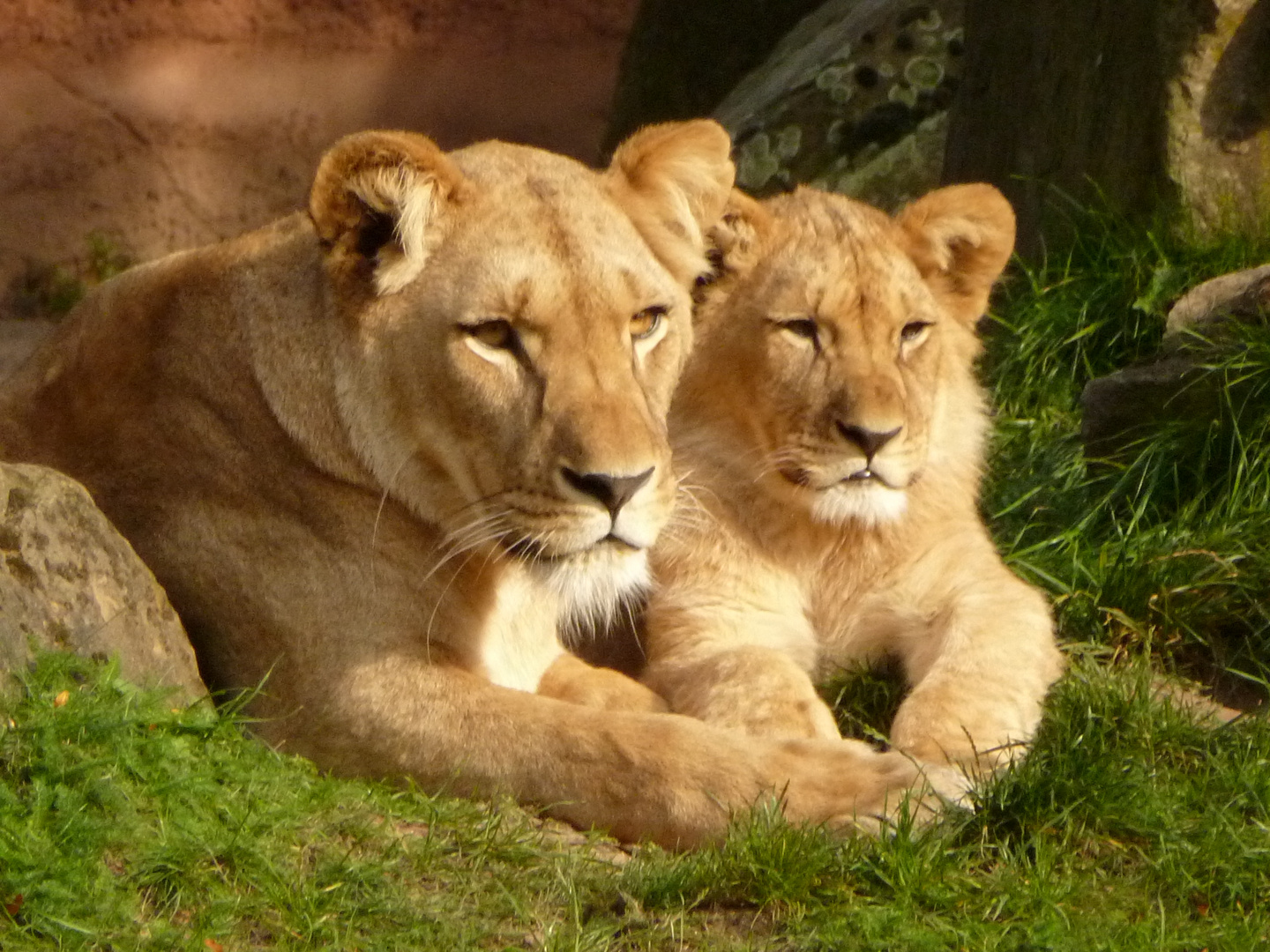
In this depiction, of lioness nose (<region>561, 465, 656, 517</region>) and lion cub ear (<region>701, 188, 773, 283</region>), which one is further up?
lion cub ear (<region>701, 188, 773, 283</region>)

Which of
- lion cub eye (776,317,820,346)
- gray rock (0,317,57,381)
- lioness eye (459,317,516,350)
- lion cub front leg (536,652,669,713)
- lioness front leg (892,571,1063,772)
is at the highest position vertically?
lioness eye (459,317,516,350)

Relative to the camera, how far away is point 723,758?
145 inches

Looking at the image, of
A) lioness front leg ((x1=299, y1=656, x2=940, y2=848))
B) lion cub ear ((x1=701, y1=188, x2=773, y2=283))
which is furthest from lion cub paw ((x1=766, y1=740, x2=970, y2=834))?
lion cub ear ((x1=701, y1=188, x2=773, y2=283))

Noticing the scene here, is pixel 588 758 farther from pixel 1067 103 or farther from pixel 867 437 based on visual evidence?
pixel 1067 103

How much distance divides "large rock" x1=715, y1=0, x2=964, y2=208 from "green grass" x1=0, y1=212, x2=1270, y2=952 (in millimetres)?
3328

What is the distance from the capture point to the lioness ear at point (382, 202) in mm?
3725

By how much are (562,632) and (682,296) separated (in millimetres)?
967

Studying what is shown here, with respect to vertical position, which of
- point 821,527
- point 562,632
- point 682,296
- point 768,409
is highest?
point 682,296

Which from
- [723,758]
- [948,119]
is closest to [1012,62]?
[948,119]

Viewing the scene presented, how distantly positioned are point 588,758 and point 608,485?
0.57m

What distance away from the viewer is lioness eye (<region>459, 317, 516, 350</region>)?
148 inches

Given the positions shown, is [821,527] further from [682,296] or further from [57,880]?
[57,880]

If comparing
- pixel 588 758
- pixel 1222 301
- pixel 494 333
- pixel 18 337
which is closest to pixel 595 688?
pixel 588 758

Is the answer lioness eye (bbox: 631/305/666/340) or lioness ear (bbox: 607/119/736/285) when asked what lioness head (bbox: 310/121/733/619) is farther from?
lioness ear (bbox: 607/119/736/285)
